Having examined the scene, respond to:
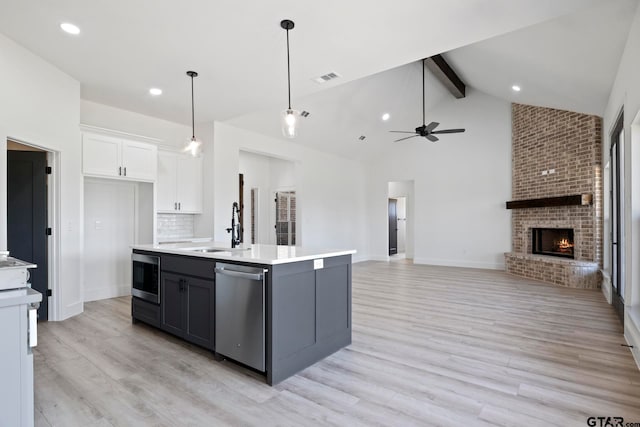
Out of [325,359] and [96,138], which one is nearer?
[325,359]

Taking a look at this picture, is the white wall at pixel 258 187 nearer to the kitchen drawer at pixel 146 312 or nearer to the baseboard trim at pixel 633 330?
the kitchen drawer at pixel 146 312

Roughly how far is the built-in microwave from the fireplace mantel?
7022 millimetres

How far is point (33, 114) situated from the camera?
3678 millimetres

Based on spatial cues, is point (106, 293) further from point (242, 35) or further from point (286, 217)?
point (286, 217)

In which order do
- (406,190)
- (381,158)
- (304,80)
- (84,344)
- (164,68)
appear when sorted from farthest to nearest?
1. (406,190)
2. (381,158)
3. (304,80)
4. (164,68)
5. (84,344)

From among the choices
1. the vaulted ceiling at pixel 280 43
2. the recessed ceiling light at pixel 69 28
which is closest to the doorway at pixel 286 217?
the vaulted ceiling at pixel 280 43

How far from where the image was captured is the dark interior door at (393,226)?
11.5 meters

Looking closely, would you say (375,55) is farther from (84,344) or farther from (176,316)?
(84,344)

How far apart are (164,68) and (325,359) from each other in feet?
11.8

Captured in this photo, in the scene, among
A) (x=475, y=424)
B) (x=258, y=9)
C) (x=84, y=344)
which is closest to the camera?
(x=475, y=424)

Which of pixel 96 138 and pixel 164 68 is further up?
pixel 164 68

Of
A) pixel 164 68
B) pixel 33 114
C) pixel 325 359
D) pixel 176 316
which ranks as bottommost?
pixel 325 359

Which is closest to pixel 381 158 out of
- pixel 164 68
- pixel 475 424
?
pixel 164 68

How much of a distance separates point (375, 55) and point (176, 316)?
3.37 meters
